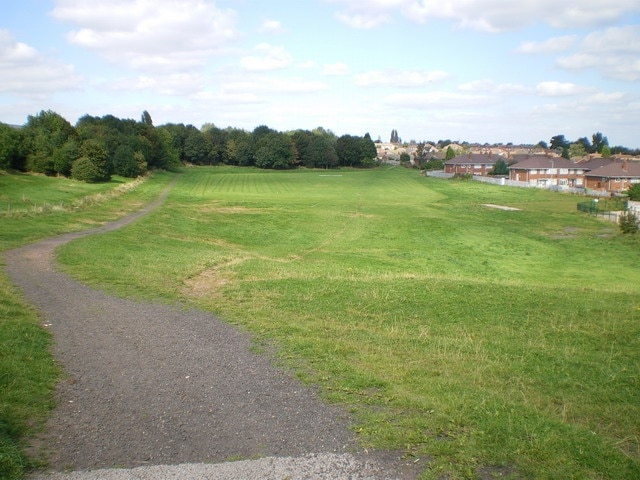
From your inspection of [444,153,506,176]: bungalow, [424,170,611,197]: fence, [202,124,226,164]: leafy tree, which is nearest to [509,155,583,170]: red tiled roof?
[424,170,611,197]: fence

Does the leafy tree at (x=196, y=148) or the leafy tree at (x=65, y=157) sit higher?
the leafy tree at (x=196, y=148)

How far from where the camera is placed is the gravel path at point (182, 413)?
260 inches

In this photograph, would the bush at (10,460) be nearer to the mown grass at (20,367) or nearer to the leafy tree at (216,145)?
the mown grass at (20,367)

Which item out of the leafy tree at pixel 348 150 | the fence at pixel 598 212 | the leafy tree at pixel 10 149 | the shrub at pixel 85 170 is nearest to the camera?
the fence at pixel 598 212

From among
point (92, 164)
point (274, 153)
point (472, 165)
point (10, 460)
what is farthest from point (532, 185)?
point (10, 460)

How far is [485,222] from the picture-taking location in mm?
54562

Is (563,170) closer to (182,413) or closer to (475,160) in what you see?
(475,160)

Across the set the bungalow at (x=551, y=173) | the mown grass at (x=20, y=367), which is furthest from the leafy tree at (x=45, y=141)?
the bungalow at (x=551, y=173)

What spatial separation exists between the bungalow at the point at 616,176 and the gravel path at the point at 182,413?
97.4 m

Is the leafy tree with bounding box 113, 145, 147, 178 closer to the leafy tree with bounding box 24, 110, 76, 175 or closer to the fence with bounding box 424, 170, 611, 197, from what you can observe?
the leafy tree with bounding box 24, 110, 76, 175

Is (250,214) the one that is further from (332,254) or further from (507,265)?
(507,265)

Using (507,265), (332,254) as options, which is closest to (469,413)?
(332,254)

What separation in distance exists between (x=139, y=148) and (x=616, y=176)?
268ft

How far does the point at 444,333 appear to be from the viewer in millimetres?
12602
